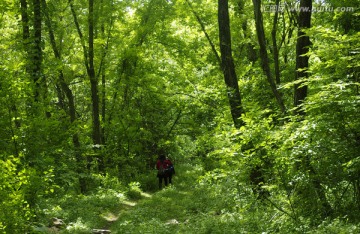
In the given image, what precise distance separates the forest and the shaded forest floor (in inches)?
1.9

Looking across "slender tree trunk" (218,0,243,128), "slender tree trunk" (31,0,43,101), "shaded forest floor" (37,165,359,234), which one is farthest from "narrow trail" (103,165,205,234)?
"slender tree trunk" (31,0,43,101)

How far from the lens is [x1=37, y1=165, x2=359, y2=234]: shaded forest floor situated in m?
7.27

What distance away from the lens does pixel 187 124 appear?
20953 mm

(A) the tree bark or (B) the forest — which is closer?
(B) the forest

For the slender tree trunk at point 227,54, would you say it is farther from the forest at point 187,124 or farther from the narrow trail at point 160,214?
the narrow trail at point 160,214

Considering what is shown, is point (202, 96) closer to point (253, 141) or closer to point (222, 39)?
point (222, 39)

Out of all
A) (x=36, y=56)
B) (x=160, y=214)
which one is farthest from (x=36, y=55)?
(x=160, y=214)

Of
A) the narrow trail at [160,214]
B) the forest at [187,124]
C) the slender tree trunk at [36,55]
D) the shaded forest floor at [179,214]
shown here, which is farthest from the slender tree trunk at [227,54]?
the slender tree trunk at [36,55]

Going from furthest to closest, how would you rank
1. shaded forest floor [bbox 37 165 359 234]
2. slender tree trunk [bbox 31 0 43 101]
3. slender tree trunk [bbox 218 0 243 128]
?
slender tree trunk [bbox 31 0 43 101]
slender tree trunk [bbox 218 0 243 128]
shaded forest floor [bbox 37 165 359 234]

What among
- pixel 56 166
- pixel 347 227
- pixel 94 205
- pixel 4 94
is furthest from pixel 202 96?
pixel 347 227

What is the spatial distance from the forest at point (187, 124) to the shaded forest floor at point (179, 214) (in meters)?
0.05

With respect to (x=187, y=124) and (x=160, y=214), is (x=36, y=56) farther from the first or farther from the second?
(x=187, y=124)

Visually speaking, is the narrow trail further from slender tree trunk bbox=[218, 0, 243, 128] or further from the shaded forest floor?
slender tree trunk bbox=[218, 0, 243, 128]

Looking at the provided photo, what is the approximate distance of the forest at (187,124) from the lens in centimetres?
619
